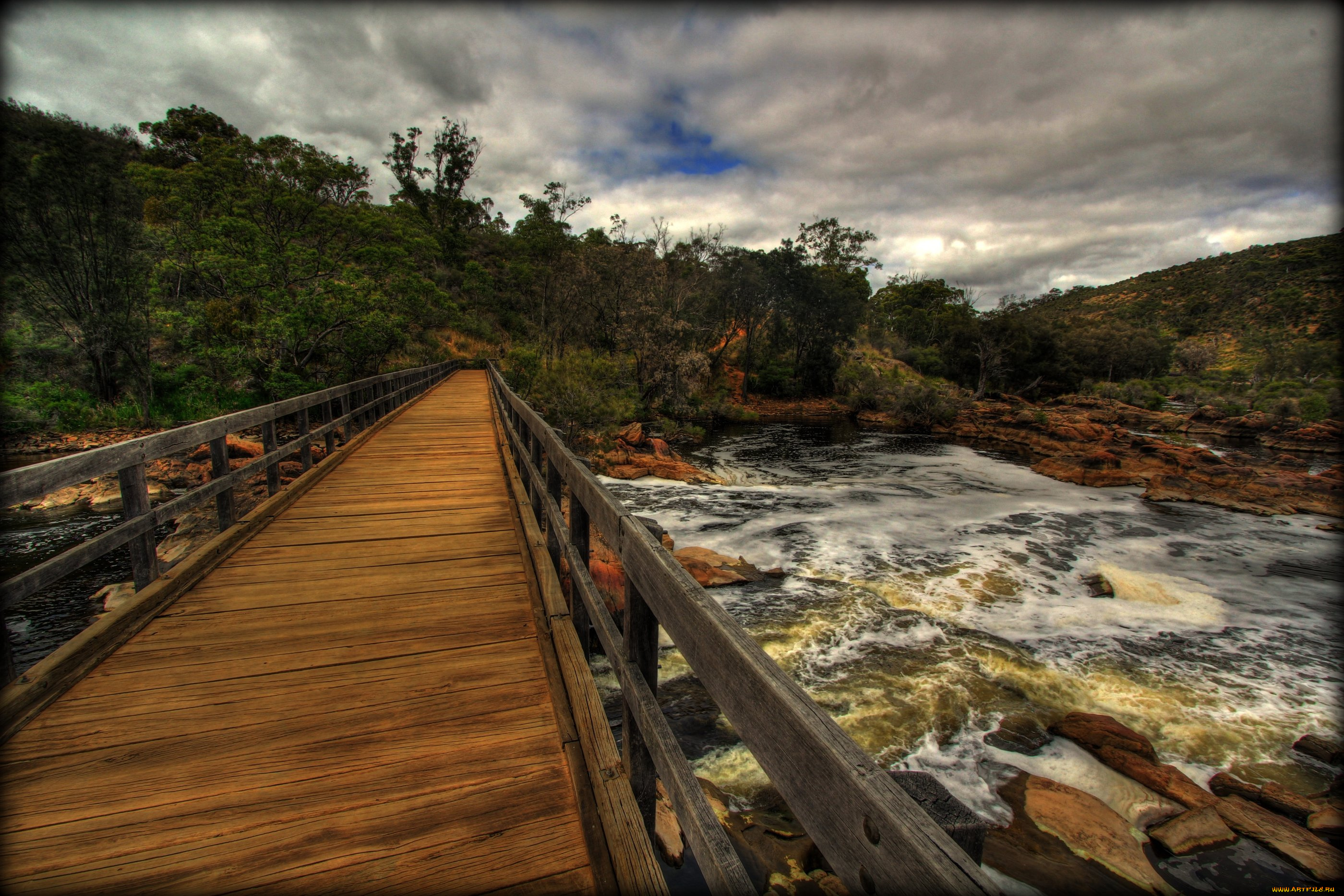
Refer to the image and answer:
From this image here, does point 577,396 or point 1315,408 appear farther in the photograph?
point 1315,408

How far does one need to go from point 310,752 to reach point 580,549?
4.26 ft

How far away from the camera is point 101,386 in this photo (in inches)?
616

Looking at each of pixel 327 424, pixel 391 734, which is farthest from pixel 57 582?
pixel 391 734

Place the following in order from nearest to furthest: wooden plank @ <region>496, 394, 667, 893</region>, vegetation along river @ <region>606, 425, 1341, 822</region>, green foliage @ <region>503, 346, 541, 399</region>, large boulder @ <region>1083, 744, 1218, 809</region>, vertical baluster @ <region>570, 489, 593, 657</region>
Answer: wooden plank @ <region>496, 394, 667, 893</region> < vertical baluster @ <region>570, 489, 593, 657</region> < large boulder @ <region>1083, 744, 1218, 809</region> < vegetation along river @ <region>606, 425, 1341, 822</region> < green foliage @ <region>503, 346, 541, 399</region>

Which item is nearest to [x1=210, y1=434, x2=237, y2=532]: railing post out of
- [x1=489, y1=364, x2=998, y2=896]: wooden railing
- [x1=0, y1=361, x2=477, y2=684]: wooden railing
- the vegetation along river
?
[x1=0, y1=361, x2=477, y2=684]: wooden railing

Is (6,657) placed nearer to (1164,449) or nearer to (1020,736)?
(1020,736)

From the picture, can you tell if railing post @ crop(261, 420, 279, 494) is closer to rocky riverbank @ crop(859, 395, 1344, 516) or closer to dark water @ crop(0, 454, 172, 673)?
dark water @ crop(0, 454, 172, 673)

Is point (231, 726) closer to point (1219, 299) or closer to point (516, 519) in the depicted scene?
point (516, 519)

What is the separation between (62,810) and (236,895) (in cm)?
83

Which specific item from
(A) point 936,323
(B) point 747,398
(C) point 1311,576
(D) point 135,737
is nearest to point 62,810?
(D) point 135,737

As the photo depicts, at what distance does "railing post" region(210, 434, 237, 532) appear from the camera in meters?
3.88

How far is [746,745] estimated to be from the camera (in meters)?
0.92

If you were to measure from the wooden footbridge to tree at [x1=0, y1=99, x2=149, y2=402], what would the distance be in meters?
17.7

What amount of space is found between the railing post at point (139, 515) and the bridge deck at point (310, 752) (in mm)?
279
